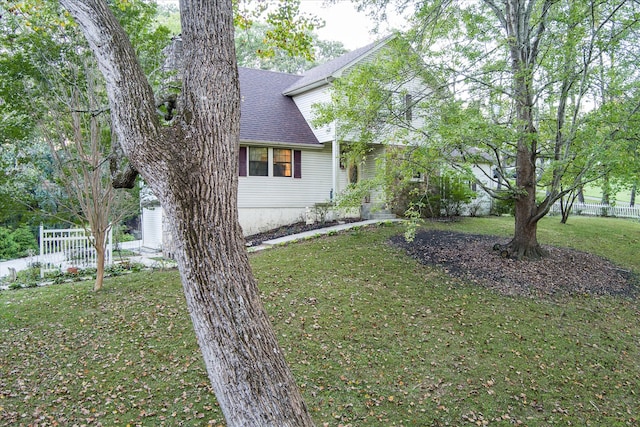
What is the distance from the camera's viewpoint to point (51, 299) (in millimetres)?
Result: 6965

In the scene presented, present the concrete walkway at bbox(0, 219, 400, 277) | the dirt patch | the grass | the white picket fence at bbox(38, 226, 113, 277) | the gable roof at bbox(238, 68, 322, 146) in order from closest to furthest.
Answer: the grass → the dirt patch → the white picket fence at bbox(38, 226, 113, 277) → the concrete walkway at bbox(0, 219, 400, 277) → the gable roof at bbox(238, 68, 322, 146)

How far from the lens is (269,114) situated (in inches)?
581

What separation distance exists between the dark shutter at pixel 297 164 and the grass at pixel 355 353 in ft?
22.5

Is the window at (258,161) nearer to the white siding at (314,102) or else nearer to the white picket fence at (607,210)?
the white siding at (314,102)

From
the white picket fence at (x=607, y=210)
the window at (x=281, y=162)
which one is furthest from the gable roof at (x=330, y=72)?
the white picket fence at (x=607, y=210)

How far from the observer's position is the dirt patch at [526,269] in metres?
7.66

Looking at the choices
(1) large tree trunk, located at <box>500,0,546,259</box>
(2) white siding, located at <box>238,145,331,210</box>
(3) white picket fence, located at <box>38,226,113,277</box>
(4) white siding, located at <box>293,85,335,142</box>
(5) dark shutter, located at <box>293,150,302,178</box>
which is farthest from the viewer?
(5) dark shutter, located at <box>293,150,302,178</box>

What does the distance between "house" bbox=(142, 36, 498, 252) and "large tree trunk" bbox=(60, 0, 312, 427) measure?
10.3 meters

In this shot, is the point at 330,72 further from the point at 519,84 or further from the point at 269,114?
the point at 519,84

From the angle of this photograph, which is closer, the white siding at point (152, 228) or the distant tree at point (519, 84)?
the distant tree at point (519, 84)

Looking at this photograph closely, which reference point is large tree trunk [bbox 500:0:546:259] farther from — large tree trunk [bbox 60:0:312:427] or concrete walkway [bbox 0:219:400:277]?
large tree trunk [bbox 60:0:312:427]

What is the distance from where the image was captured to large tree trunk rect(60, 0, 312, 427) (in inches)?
97.3

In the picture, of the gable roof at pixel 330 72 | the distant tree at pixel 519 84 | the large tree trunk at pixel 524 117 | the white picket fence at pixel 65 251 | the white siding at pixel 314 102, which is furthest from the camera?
the white siding at pixel 314 102

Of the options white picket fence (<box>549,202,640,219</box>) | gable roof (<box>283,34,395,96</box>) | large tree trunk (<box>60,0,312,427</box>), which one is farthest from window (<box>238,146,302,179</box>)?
white picket fence (<box>549,202,640,219</box>)
